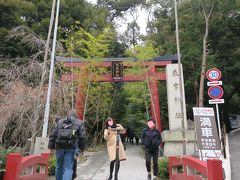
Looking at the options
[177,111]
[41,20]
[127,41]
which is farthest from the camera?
[127,41]

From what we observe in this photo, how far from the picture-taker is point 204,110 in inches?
295

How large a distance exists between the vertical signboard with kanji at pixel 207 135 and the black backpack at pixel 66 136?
335 cm

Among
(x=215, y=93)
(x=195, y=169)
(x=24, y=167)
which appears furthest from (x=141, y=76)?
(x=24, y=167)

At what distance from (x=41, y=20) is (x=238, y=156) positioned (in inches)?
596

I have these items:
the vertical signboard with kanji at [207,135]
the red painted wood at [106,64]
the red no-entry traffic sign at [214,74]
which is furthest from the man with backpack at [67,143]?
the red painted wood at [106,64]

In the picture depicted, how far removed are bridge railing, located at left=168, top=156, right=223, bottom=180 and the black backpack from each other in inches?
84.2

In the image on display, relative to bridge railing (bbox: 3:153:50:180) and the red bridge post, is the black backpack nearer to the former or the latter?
bridge railing (bbox: 3:153:50:180)

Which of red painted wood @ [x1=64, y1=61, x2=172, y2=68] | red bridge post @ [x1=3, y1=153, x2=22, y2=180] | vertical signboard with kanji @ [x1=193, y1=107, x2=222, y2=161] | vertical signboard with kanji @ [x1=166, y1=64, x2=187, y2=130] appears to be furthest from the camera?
red painted wood @ [x1=64, y1=61, x2=172, y2=68]

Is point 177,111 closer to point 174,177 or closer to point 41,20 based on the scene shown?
point 174,177

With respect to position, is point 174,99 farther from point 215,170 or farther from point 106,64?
point 215,170

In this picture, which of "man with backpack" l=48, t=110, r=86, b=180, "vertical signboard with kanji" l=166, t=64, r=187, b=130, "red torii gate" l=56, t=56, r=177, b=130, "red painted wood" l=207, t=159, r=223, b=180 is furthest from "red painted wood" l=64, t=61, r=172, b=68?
"red painted wood" l=207, t=159, r=223, b=180

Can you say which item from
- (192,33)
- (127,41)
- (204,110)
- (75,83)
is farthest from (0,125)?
(127,41)

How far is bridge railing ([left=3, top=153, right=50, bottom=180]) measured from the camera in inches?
175

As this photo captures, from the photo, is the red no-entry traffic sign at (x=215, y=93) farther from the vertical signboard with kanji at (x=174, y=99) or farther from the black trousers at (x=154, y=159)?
the vertical signboard with kanji at (x=174, y=99)
